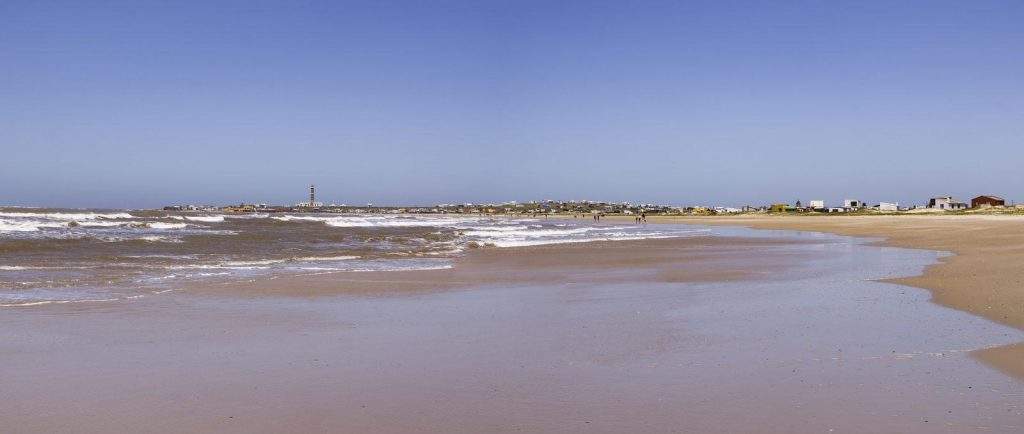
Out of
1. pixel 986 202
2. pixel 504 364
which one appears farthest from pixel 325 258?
pixel 986 202

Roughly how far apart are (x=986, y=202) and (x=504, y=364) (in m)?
107

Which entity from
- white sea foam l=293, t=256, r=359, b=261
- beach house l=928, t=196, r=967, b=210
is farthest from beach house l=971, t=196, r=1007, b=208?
white sea foam l=293, t=256, r=359, b=261

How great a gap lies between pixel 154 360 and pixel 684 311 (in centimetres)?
604

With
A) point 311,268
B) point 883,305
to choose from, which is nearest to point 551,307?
point 883,305

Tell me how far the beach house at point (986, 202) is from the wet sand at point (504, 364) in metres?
95.6

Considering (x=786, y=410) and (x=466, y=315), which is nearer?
(x=786, y=410)

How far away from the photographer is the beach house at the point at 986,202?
91250 mm

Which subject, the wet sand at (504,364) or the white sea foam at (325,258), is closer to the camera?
the wet sand at (504,364)

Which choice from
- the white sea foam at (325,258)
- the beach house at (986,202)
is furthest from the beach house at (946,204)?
the white sea foam at (325,258)

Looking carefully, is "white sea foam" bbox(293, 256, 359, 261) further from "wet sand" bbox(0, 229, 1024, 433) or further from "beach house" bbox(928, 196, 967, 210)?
"beach house" bbox(928, 196, 967, 210)

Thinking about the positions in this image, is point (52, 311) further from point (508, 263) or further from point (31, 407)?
point (508, 263)

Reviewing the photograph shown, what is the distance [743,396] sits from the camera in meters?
5.23

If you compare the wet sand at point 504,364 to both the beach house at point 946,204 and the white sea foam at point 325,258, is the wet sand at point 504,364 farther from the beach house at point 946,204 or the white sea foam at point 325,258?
the beach house at point 946,204

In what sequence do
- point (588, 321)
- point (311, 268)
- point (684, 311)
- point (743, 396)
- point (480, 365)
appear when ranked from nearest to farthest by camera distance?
point (743, 396)
point (480, 365)
point (588, 321)
point (684, 311)
point (311, 268)
